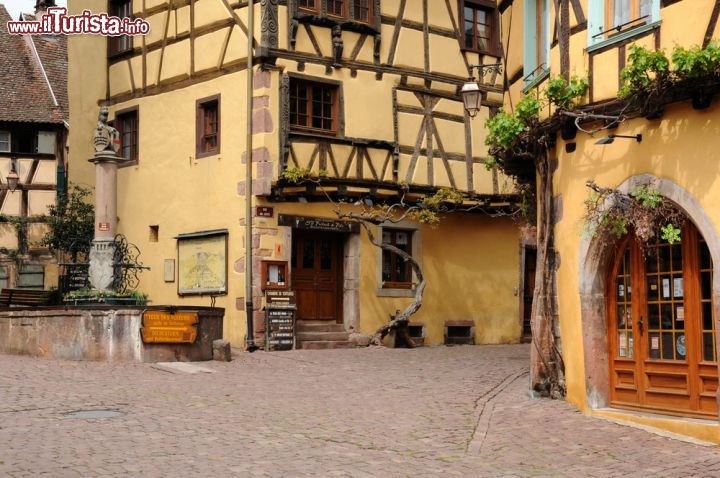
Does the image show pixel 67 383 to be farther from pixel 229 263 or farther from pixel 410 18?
pixel 410 18

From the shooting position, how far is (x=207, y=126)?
67.3ft

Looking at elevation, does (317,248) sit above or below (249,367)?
above

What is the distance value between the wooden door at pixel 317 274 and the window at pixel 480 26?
5.39m

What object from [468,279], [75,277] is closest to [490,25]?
[468,279]

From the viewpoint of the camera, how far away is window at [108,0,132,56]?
2234cm

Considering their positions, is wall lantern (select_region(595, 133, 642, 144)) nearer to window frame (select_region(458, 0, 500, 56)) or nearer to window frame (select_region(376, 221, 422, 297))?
window frame (select_region(376, 221, 422, 297))

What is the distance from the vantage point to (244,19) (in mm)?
19500

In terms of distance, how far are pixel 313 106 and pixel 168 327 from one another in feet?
19.5

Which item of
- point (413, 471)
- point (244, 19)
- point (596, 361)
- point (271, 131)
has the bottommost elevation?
point (413, 471)

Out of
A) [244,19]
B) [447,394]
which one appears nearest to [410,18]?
[244,19]

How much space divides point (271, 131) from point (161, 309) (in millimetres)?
4777

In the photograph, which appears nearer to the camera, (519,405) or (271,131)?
(519,405)

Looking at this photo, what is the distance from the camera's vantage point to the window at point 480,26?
22375 mm

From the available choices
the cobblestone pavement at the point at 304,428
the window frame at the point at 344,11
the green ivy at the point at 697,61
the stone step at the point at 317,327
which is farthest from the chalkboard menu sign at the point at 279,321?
the green ivy at the point at 697,61
